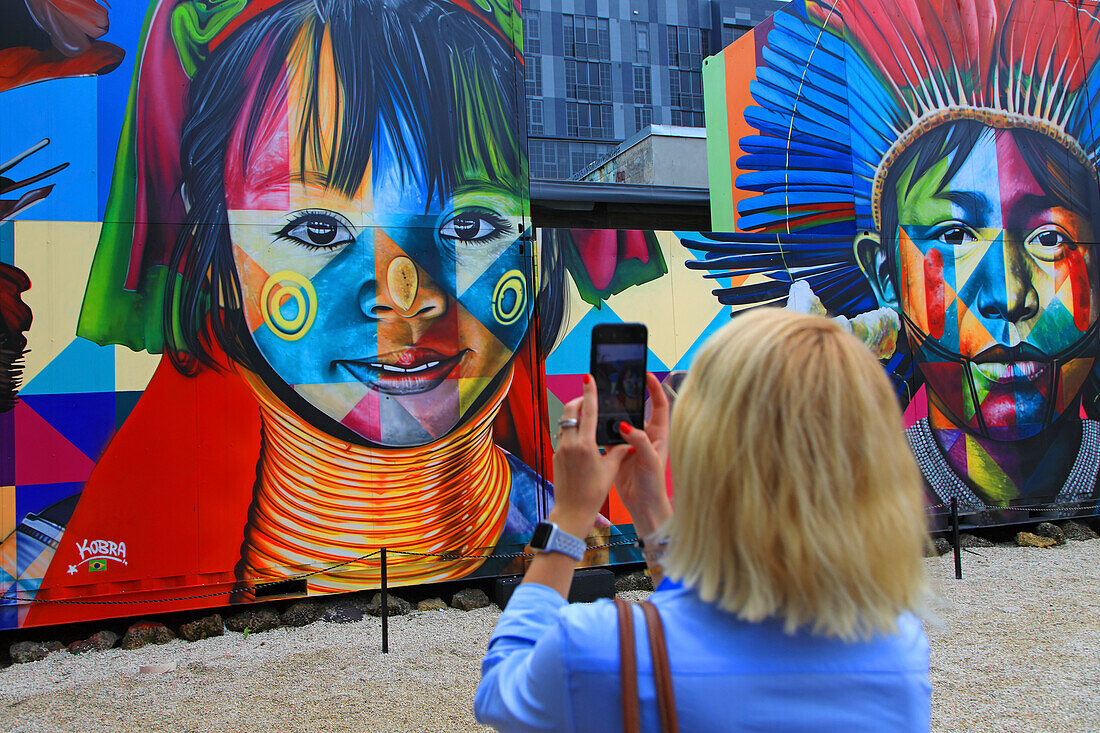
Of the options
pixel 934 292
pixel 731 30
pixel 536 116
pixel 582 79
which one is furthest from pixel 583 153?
pixel 934 292

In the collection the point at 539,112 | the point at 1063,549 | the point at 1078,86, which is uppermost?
the point at 539,112

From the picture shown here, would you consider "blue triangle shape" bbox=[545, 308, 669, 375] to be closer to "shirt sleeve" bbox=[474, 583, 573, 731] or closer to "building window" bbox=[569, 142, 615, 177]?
"shirt sleeve" bbox=[474, 583, 573, 731]

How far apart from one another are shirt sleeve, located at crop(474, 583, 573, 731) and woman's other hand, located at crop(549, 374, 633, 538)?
0.11m

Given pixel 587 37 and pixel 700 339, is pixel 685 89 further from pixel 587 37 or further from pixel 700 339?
pixel 700 339

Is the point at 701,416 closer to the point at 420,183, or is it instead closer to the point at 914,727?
the point at 914,727

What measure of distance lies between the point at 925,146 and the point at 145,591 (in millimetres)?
9407

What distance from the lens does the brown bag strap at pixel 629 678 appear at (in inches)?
39.6

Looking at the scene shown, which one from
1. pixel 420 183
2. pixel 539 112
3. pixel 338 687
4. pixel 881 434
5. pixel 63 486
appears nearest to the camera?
pixel 881 434

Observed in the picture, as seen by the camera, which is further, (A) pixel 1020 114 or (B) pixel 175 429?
(A) pixel 1020 114

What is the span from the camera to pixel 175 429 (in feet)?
21.6

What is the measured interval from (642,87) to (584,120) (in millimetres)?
4300

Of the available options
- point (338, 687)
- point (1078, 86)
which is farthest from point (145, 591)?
point (1078, 86)

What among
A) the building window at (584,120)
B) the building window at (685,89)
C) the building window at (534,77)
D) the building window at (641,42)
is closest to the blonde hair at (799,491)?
the building window at (534,77)

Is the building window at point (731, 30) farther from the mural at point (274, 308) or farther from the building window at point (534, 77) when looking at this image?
the mural at point (274, 308)
